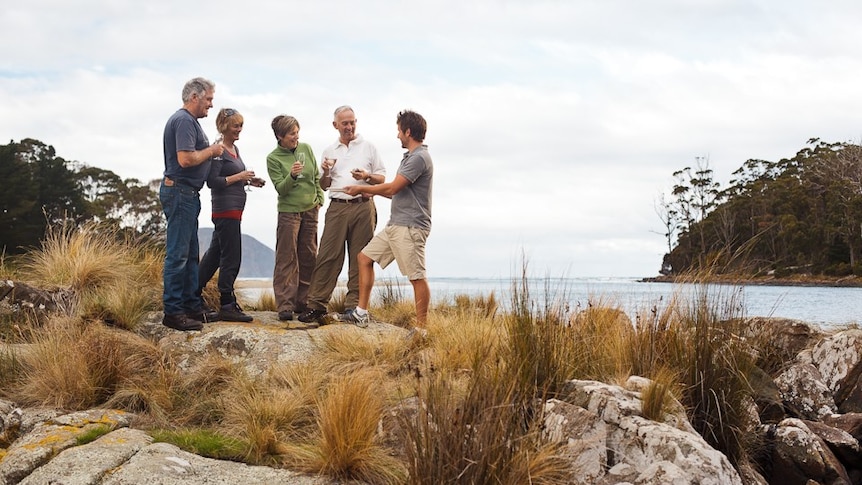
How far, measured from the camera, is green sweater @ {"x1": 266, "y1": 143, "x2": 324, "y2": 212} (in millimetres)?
7289

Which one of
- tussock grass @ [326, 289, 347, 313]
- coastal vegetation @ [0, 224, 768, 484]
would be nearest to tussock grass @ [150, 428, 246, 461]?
coastal vegetation @ [0, 224, 768, 484]

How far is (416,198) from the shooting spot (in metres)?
6.72

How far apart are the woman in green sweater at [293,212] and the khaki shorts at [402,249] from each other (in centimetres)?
105

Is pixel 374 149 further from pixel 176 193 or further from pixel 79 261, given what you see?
pixel 79 261

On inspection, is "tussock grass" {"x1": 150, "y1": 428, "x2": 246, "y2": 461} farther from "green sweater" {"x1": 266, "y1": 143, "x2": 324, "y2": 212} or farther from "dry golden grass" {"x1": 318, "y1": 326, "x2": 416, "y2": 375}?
"green sweater" {"x1": 266, "y1": 143, "x2": 324, "y2": 212}

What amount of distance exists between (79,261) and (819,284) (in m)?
40.4

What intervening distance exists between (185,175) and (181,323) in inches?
54.3

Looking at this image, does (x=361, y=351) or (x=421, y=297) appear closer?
(x=361, y=351)

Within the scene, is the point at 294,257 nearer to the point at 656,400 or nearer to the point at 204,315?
the point at 204,315

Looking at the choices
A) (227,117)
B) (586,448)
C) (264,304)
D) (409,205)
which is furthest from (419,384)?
(264,304)

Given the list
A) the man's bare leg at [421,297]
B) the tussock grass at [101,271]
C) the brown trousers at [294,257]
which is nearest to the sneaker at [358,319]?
the man's bare leg at [421,297]

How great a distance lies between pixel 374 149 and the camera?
725 cm

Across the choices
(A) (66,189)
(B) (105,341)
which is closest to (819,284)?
(A) (66,189)

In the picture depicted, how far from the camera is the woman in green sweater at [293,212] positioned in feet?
23.8
